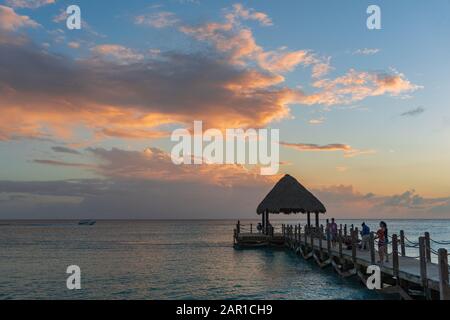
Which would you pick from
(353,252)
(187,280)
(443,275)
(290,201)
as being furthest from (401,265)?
(290,201)

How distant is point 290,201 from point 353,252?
17.0 metres

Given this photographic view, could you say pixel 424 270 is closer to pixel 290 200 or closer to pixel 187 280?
pixel 187 280

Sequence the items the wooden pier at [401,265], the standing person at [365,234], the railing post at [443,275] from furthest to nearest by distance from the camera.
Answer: the standing person at [365,234] → the wooden pier at [401,265] → the railing post at [443,275]

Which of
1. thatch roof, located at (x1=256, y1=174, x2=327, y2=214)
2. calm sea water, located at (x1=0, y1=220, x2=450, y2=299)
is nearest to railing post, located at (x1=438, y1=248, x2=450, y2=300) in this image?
calm sea water, located at (x1=0, y1=220, x2=450, y2=299)

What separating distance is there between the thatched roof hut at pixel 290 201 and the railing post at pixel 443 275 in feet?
80.6

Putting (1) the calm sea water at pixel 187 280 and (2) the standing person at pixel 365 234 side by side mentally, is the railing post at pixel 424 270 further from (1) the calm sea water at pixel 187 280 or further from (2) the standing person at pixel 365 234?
(2) the standing person at pixel 365 234

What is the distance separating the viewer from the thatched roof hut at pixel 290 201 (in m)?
36.6

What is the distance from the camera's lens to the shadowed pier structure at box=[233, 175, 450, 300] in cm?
1305

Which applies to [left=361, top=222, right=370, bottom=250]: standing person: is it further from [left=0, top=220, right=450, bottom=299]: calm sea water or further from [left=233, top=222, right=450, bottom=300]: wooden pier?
[left=0, top=220, right=450, bottom=299]: calm sea water

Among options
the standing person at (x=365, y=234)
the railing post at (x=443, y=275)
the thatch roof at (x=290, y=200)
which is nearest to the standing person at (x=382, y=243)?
the standing person at (x=365, y=234)

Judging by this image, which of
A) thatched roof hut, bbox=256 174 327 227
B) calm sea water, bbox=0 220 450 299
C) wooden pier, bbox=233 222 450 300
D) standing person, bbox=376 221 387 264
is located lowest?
calm sea water, bbox=0 220 450 299

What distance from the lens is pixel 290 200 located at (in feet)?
121
